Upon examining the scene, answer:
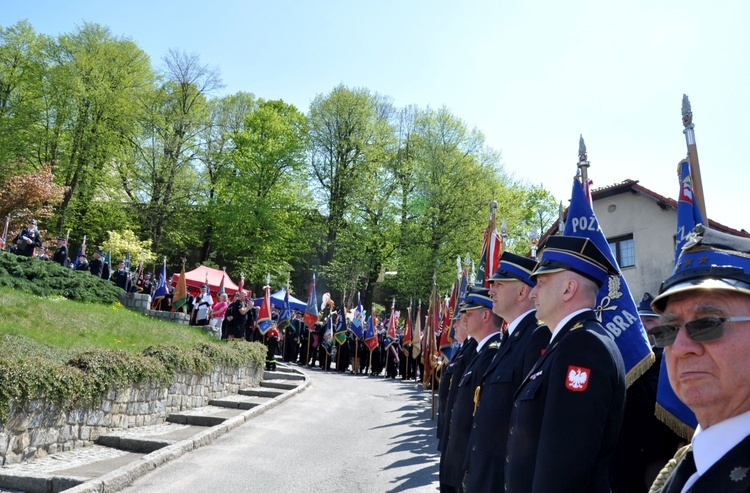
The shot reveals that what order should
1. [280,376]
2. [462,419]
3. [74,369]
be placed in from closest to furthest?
[462,419] < [74,369] < [280,376]

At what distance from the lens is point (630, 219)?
79.2 ft

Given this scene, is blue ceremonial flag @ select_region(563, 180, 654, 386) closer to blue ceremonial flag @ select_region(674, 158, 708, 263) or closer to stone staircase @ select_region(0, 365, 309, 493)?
blue ceremonial flag @ select_region(674, 158, 708, 263)

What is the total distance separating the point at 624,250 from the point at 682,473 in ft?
81.3

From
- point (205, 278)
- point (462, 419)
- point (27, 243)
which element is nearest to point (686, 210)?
point (462, 419)

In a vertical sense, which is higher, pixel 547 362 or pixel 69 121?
pixel 69 121

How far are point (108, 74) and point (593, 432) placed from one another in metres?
42.9

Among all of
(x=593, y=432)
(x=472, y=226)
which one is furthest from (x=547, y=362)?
(x=472, y=226)

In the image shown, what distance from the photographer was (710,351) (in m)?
1.60

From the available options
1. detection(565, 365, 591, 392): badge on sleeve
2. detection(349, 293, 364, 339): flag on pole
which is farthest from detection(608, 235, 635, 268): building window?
detection(565, 365, 591, 392): badge on sleeve

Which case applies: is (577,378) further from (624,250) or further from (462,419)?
(624,250)

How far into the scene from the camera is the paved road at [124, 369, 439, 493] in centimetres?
743

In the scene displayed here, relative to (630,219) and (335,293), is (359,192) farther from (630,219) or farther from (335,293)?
(630,219)

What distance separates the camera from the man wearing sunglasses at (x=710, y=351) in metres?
1.50

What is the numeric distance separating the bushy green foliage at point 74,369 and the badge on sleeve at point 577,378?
6463 mm
